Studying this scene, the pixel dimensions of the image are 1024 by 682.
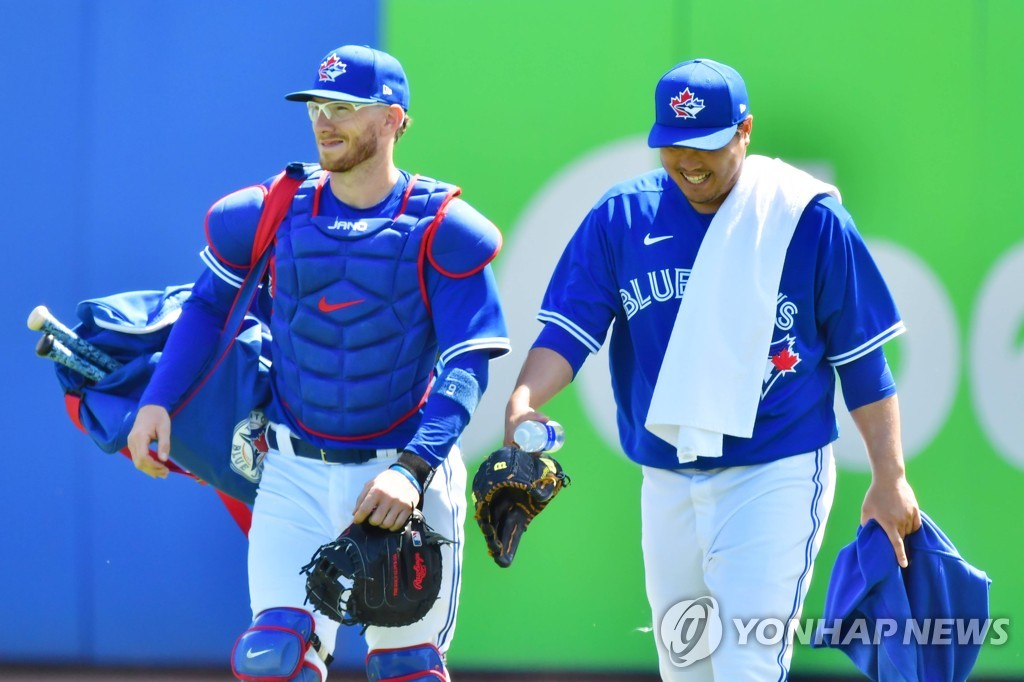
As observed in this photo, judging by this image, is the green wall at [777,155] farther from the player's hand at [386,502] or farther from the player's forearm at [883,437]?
the player's hand at [386,502]

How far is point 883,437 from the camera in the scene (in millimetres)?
3867

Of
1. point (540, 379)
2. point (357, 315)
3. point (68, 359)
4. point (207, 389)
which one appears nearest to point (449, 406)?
point (540, 379)

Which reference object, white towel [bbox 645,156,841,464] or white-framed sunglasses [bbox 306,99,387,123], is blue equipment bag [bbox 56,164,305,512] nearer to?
white-framed sunglasses [bbox 306,99,387,123]

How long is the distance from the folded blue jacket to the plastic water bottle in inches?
38.8

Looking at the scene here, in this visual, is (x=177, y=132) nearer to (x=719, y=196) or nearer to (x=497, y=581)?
(x=497, y=581)

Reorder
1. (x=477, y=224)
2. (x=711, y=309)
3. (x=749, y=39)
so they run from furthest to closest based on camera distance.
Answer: (x=749, y=39) → (x=477, y=224) → (x=711, y=309)

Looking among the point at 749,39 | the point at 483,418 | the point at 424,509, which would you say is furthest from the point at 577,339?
the point at 749,39

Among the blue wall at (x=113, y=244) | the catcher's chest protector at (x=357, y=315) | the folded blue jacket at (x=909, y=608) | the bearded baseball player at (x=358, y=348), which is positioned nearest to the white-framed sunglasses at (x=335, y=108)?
the bearded baseball player at (x=358, y=348)

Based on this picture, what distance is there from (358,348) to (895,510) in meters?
1.53

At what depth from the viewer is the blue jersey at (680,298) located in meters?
3.86

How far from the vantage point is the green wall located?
559 centimetres

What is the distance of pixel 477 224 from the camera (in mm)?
4062

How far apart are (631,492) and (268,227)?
212 cm

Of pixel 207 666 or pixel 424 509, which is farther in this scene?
pixel 207 666
